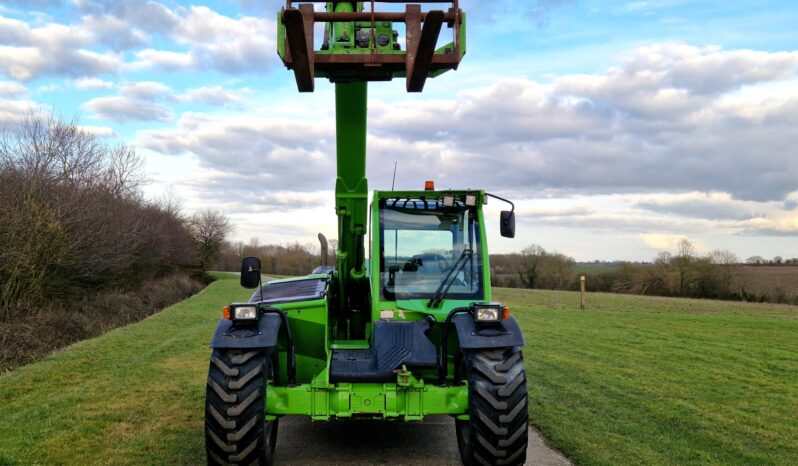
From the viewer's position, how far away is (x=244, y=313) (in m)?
5.64

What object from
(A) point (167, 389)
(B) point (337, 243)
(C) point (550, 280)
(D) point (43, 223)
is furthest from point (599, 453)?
(C) point (550, 280)

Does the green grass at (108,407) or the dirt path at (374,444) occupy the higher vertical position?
the green grass at (108,407)

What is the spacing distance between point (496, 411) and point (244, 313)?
230 centimetres

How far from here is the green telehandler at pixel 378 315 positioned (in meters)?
5.22

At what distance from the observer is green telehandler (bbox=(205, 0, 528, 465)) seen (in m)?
5.22

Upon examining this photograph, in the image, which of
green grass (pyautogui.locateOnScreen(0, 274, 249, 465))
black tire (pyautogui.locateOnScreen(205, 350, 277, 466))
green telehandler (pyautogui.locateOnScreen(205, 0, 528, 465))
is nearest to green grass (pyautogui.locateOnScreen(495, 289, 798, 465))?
green telehandler (pyautogui.locateOnScreen(205, 0, 528, 465))

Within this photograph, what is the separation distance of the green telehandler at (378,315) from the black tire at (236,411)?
10 mm

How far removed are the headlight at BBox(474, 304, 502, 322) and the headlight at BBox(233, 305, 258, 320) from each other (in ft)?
6.35

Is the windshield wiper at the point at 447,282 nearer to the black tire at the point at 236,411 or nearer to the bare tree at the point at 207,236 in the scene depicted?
the black tire at the point at 236,411

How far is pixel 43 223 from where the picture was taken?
19734 mm

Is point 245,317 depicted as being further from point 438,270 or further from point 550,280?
point 550,280

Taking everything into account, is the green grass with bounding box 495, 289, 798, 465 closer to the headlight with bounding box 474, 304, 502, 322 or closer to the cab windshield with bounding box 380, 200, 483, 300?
the headlight with bounding box 474, 304, 502, 322

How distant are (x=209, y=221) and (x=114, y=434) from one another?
210 feet

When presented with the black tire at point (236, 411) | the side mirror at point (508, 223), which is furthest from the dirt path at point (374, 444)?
the side mirror at point (508, 223)
